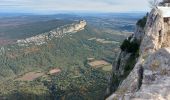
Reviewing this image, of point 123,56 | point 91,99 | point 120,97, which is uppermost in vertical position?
point 120,97

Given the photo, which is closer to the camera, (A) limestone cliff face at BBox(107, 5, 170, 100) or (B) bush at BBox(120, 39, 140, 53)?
(A) limestone cliff face at BBox(107, 5, 170, 100)

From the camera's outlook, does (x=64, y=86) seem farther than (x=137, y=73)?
Yes

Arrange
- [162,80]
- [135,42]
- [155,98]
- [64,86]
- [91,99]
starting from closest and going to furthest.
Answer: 1. [155,98]
2. [162,80]
3. [135,42]
4. [91,99]
5. [64,86]

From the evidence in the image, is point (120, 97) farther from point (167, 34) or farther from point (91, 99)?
point (91, 99)

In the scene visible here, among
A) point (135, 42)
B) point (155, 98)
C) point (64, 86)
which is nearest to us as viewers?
point (155, 98)

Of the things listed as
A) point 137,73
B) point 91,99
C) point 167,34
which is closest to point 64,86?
point 91,99

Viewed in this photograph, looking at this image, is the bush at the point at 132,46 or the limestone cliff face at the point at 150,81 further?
the bush at the point at 132,46

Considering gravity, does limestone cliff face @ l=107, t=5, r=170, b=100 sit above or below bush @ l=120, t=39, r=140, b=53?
above

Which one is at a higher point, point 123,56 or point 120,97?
point 120,97

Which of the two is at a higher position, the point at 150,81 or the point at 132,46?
the point at 150,81

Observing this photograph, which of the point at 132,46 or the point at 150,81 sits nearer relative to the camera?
the point at 150,81

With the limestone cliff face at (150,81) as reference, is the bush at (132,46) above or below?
below
